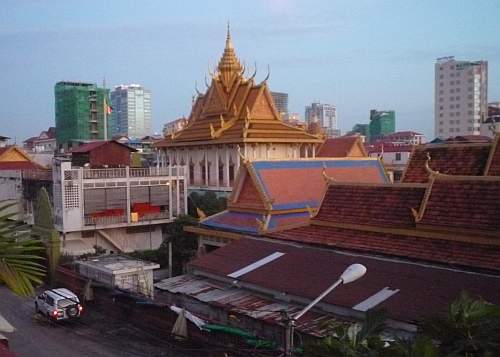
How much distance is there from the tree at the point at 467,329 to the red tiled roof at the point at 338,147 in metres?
36.0

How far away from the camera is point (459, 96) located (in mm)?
81438

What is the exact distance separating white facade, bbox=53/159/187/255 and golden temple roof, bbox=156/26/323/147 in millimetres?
6546

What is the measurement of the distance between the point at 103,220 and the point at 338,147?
21973mm

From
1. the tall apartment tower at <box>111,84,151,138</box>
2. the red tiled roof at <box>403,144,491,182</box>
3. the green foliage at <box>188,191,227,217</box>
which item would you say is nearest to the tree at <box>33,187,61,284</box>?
the green foliage at <box>188,191,227,217</box>

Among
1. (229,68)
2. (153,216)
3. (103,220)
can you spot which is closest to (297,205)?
(153,216)

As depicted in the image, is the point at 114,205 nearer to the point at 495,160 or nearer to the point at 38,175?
the point at 38,175

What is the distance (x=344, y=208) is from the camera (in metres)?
14.4

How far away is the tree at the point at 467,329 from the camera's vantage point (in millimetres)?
4871

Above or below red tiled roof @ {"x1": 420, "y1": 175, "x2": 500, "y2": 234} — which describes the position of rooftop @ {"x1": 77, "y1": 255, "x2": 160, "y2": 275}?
below

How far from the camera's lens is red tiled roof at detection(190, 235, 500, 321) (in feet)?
31.1

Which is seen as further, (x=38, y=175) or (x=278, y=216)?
(x=38, y=175)

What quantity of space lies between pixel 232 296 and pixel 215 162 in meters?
22.5

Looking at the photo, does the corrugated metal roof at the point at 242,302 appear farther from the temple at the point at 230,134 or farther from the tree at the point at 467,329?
the temple at the point at 230,134

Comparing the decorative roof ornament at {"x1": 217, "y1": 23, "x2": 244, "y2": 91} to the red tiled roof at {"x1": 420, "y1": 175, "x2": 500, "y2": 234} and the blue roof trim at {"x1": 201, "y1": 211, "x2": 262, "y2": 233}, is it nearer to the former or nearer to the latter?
the blue roof trim at {"x1": 201, "y1": 211, "x2": 262, "y2": 233}
